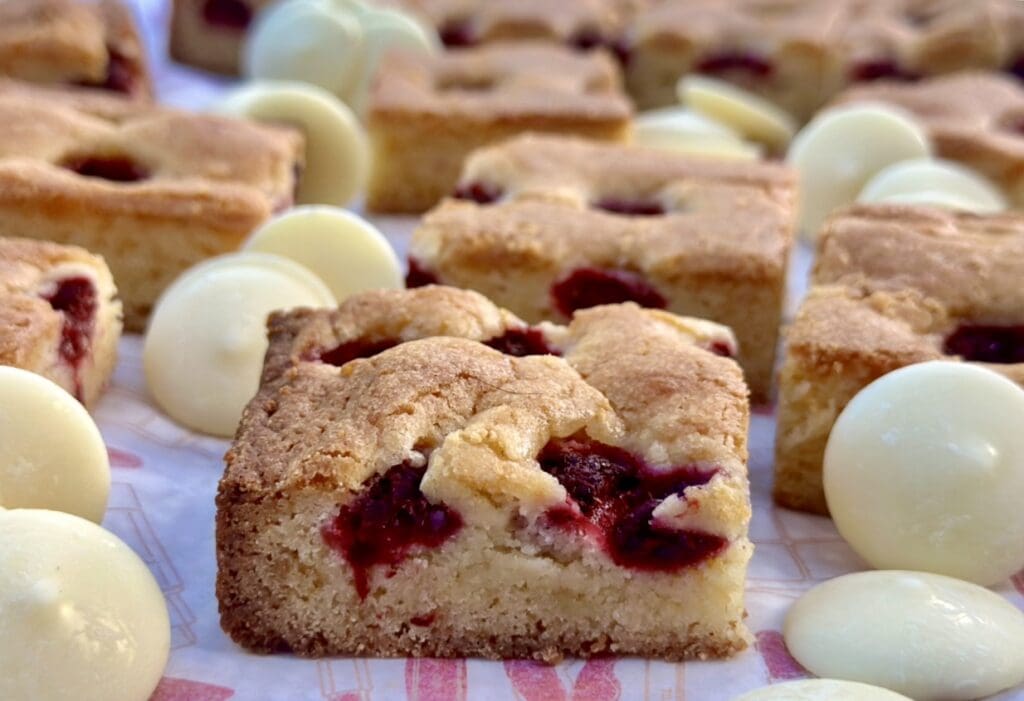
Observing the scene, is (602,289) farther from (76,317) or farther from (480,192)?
(76,317)

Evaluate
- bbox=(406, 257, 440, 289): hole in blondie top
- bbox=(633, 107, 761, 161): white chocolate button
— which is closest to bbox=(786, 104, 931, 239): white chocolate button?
bbox=(633, 107, 761, 161): white chocolate button

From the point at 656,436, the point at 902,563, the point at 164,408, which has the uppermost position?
the point at 656,436

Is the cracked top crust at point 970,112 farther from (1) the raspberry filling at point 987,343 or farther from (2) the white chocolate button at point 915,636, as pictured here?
(2) the white chocolate button at point 915,636

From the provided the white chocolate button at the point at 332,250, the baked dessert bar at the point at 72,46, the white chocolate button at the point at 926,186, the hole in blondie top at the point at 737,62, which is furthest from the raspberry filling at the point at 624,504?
the hole in blondie top at the point at 737,62

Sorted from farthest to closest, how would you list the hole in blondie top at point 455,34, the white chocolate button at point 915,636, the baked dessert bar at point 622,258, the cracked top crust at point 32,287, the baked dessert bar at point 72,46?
the hole in blondie top at point 455,34 → the baked dessert bar at point 72,46 → the baked dessert bar at point 622,258 → the cracked top crust at point 32,287 → the white chocolate button at point 915,636

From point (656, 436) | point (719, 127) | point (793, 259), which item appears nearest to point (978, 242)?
point (793, 259)

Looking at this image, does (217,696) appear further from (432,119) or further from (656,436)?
(432,119)

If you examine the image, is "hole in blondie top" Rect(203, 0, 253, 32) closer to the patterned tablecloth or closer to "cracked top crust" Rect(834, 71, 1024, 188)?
"cracked top crust" Rect(834, 71, 1024, 188)
